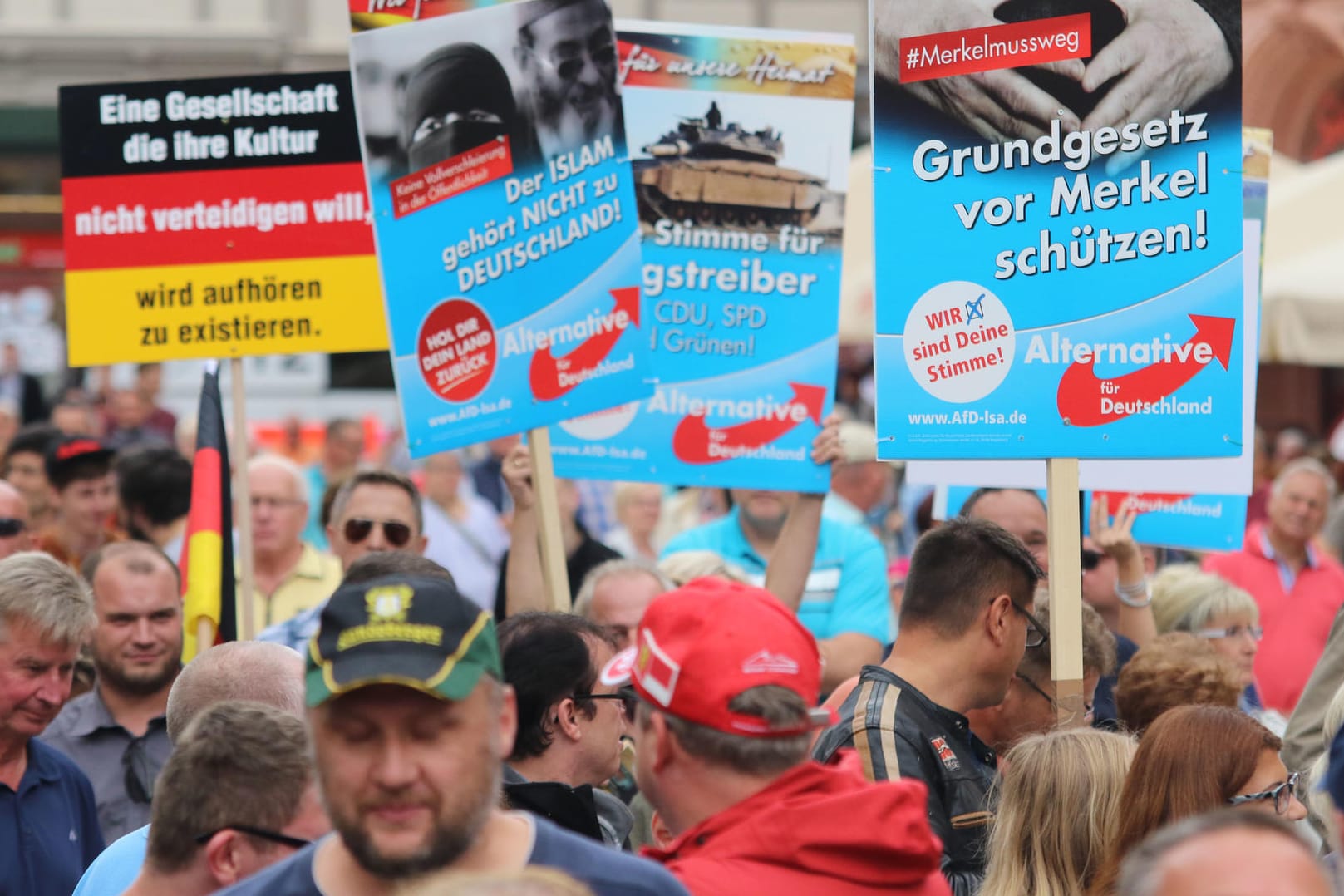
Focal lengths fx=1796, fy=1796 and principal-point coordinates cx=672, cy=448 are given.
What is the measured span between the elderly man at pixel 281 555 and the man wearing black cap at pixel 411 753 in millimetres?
4926

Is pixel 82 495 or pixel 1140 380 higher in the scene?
pixel 1140 380

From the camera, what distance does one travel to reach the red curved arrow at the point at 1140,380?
14.4ft

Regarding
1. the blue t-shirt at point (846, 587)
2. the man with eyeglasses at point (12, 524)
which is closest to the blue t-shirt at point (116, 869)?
the man with eyeglasses at point (12, 524)

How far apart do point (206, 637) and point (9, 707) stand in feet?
3.61

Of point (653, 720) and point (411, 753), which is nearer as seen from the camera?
point (411, 753)

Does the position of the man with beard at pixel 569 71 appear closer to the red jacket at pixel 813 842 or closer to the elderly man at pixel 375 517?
the elderly man at pixel 375 517

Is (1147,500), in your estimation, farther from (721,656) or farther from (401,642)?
(401,642)

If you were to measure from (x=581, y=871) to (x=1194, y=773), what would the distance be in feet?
5.08

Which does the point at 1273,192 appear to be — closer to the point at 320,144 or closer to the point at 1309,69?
the point at 1309,69

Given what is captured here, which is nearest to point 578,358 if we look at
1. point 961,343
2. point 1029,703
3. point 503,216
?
point 503,216

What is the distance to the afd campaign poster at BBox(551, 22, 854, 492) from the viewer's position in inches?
244

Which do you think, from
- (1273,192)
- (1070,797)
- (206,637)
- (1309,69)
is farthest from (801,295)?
(1309,69)

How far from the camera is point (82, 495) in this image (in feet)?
27.3

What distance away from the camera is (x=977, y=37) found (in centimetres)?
450
